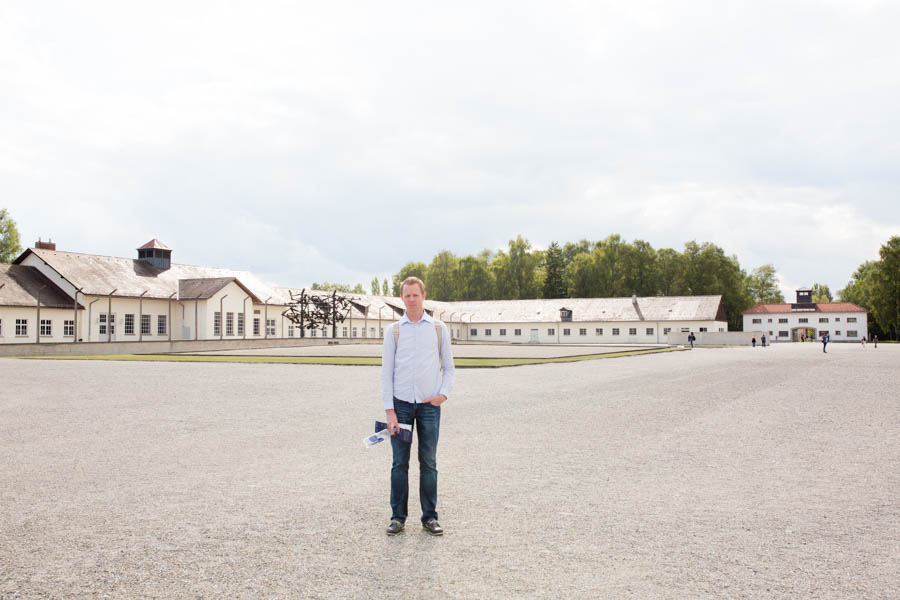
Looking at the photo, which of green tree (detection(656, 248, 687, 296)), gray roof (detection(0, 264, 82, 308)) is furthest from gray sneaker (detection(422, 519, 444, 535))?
green tree (detection(656, 248, 687, 296))

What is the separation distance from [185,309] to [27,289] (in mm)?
12062

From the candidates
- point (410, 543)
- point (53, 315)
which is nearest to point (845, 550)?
point (410, 543)

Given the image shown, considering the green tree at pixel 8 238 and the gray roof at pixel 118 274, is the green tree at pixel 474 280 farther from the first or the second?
the green tree at pixel 8 238

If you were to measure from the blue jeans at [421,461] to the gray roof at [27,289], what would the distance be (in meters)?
47.7

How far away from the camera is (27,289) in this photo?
4750cm

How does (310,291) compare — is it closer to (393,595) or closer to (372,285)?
(372,285)

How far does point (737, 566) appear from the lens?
14.9 ft

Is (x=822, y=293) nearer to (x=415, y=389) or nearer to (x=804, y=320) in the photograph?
(x=804, y=320)

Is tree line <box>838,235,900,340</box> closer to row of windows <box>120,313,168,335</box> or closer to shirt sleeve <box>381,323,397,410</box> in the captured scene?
row of windows <box>120,313,168,335</box>

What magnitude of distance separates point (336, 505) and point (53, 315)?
49.7 meters

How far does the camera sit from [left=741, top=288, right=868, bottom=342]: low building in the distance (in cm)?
9775

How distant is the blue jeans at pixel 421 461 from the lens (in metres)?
5.41

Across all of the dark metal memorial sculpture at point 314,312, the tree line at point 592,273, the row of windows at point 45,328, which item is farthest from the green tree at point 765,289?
the row of windows at point 45,328

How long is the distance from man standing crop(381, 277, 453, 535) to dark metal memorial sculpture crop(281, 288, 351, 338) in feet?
186
